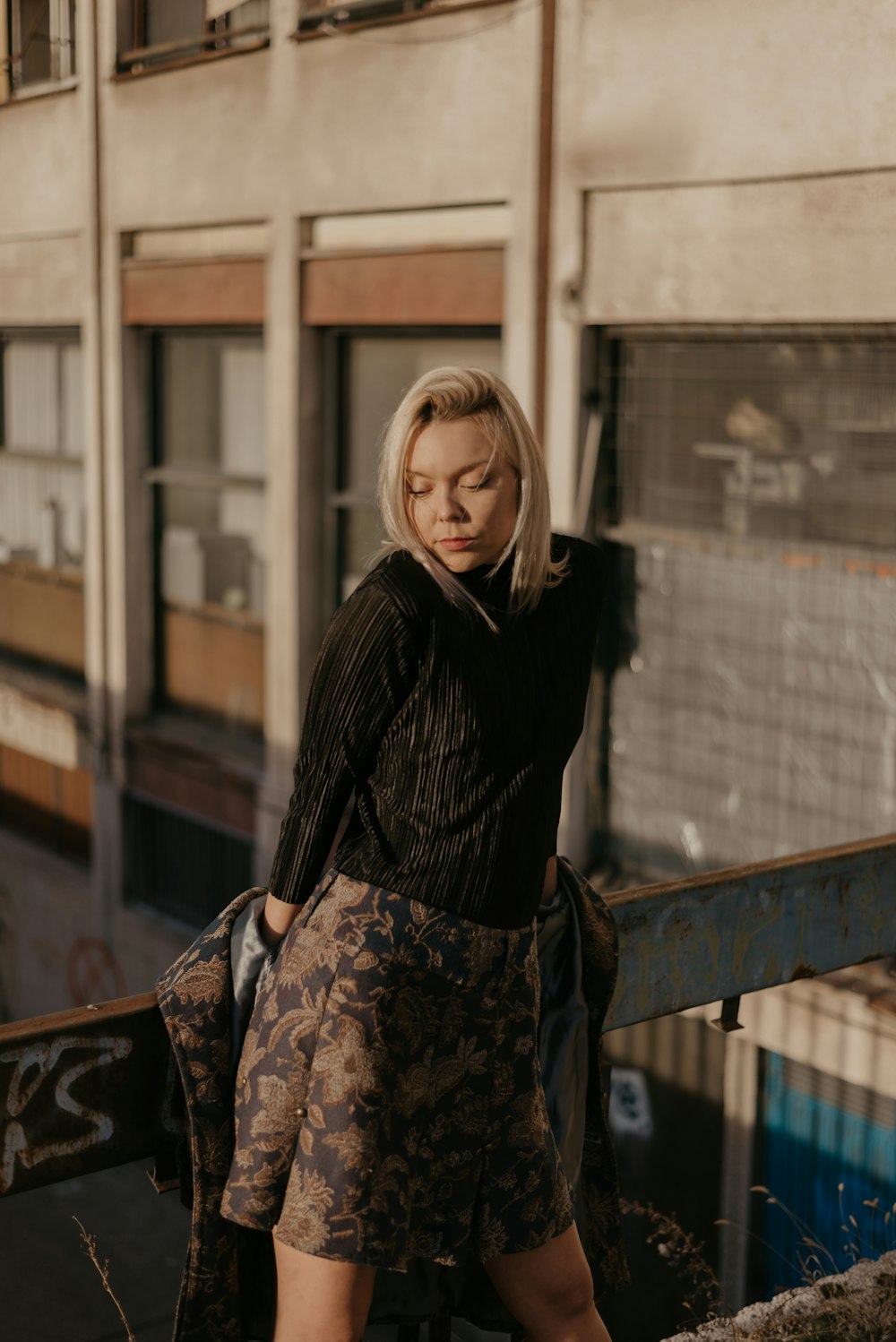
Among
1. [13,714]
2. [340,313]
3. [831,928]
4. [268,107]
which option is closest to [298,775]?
[831,928]

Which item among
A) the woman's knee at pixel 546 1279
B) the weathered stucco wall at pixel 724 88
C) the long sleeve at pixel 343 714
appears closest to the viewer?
the long sleeve at pixel 343 714

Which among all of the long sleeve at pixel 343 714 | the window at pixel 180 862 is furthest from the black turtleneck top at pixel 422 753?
the window at pixel 180 862

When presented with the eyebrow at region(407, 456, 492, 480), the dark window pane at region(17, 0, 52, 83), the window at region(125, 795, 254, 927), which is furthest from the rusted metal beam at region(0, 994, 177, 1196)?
the dark window pane at region(17, 0, 52, 83)

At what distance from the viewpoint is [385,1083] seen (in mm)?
2529

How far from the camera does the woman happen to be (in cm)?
252

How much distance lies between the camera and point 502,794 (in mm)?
2646

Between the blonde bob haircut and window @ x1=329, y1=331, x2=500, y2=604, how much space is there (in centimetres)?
745

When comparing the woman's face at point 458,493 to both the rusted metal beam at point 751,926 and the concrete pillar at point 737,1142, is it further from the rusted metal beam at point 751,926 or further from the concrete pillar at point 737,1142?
the concrete pillar at point 737,1142

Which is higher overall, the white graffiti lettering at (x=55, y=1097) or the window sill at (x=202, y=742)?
the white graffiti lettering at (x=55, y=1097)

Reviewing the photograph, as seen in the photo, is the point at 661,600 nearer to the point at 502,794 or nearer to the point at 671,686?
the point at 671,686

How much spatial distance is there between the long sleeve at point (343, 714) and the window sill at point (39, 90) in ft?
39.5

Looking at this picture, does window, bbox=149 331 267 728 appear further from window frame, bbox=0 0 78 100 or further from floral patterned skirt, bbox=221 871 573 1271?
floral patterned skirt, bbox=221 871 573 1271

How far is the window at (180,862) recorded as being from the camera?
40.6ft

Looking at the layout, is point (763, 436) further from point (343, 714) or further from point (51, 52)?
point (51, 52)
